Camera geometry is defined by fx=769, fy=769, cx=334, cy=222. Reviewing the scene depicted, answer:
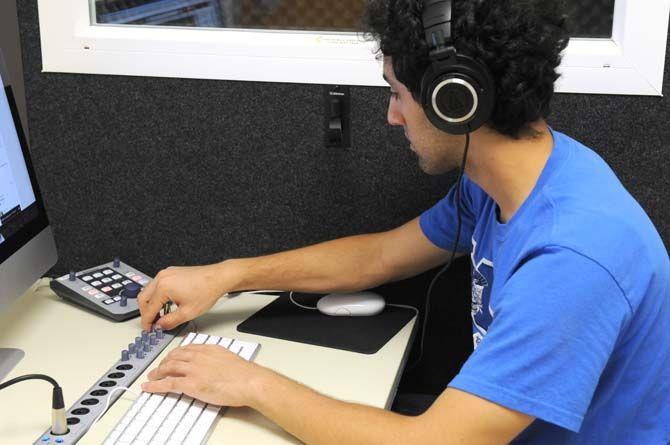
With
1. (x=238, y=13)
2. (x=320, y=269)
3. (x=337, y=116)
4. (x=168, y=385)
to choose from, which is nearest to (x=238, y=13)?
(x=238, y=13)

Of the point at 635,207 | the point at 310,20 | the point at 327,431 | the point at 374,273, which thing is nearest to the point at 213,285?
the point at 374,273

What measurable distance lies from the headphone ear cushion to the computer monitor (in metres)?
0.55

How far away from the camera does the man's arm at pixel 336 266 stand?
1093mm

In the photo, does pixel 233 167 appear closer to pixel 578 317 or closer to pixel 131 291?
pixel 131 291

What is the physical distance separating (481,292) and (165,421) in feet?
1.44

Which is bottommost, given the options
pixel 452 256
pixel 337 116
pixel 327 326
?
pixel 327 326

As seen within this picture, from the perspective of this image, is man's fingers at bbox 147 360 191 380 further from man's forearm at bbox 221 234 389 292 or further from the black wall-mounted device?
→ the black wall-mounted device

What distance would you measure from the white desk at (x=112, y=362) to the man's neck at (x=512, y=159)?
0.88 ft

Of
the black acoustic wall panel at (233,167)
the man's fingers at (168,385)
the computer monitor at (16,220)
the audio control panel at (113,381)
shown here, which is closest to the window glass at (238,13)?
the black acoustic wall panel at (233,167)

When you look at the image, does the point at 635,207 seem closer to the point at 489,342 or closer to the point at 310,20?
the point at 489,342

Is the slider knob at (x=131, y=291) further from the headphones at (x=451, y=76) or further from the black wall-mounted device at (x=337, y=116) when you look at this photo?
the headphones at (x=451, y=76)

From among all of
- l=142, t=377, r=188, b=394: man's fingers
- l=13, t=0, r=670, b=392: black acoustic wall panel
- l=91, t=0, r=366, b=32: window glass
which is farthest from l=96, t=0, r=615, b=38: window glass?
l=142, t=377, r=188, b=394: man's fingers

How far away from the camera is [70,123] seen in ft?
4.09

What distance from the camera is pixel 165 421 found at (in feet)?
2.62
